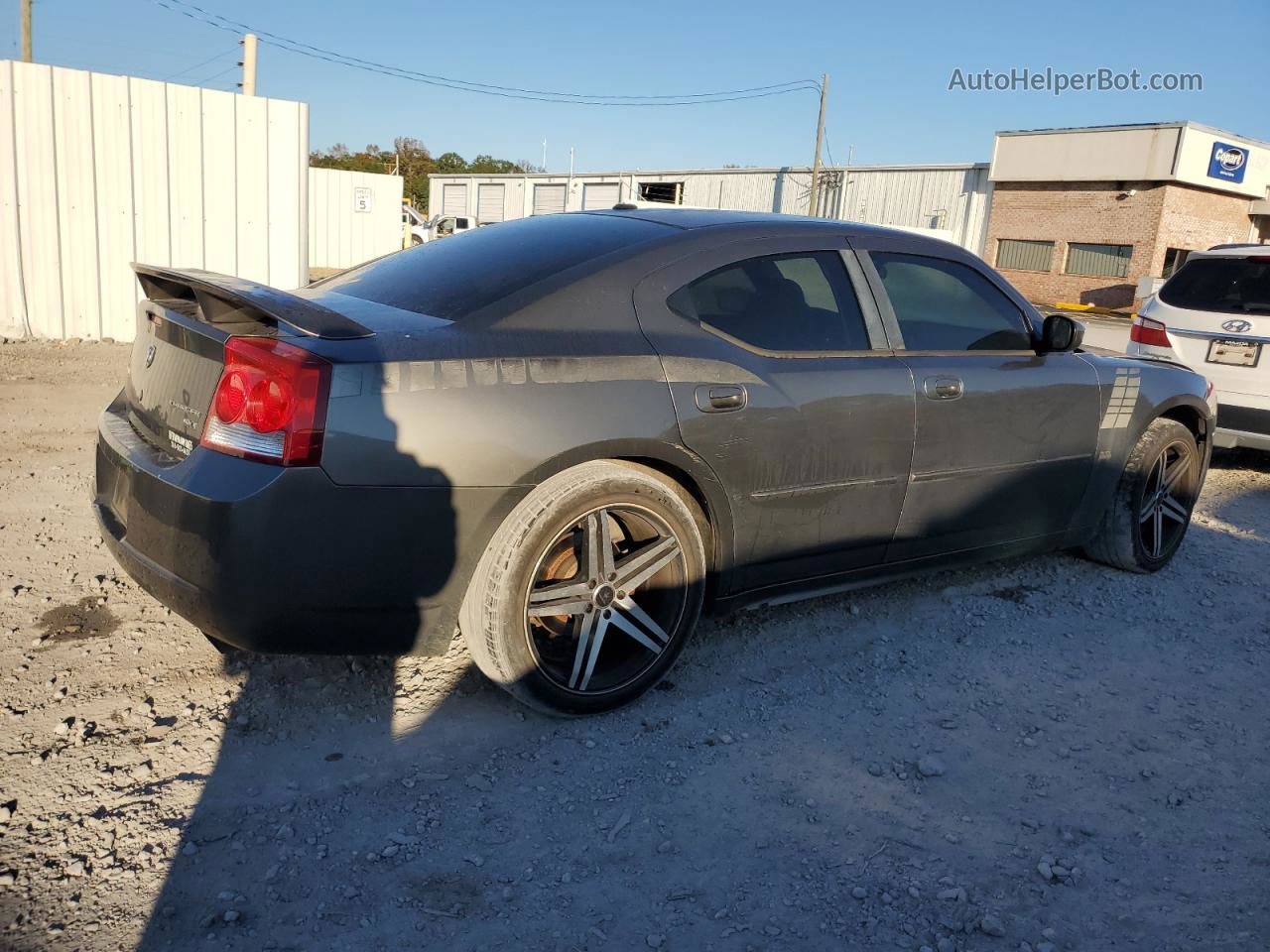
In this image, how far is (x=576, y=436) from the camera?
2924mm

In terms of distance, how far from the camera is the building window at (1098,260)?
104ft

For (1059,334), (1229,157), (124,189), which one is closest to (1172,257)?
(1229,157)

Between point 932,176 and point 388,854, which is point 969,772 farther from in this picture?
point 932,176

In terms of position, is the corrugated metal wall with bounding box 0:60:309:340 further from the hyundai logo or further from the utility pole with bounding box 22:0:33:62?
the hyundai logo

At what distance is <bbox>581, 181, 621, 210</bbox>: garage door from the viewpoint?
144 ft

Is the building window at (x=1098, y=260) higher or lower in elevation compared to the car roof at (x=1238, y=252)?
higher

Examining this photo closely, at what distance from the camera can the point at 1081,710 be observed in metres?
3.55

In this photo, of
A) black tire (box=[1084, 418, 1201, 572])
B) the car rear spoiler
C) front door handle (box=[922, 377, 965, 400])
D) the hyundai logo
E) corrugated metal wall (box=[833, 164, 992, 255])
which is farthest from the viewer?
corrugated metal wall (box=[833, 164, 992, 255])

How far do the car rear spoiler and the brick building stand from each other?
30.3m

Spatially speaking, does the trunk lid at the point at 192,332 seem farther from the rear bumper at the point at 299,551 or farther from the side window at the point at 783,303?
the side window at the point at 783,303

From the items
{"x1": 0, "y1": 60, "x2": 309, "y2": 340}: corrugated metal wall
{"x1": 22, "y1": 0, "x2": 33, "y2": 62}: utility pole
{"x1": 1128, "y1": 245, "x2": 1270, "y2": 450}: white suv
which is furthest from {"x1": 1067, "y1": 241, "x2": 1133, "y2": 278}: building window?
{"x1": 22, "y1": 0, "x2": 33, "y2": 62}: utility pole

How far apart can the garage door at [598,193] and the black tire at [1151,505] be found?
4038cm

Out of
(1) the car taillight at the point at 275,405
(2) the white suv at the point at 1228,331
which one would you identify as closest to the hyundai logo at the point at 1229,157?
(2) the white suv at the point at 1228,331

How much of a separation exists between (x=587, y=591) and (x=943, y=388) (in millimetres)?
1666
